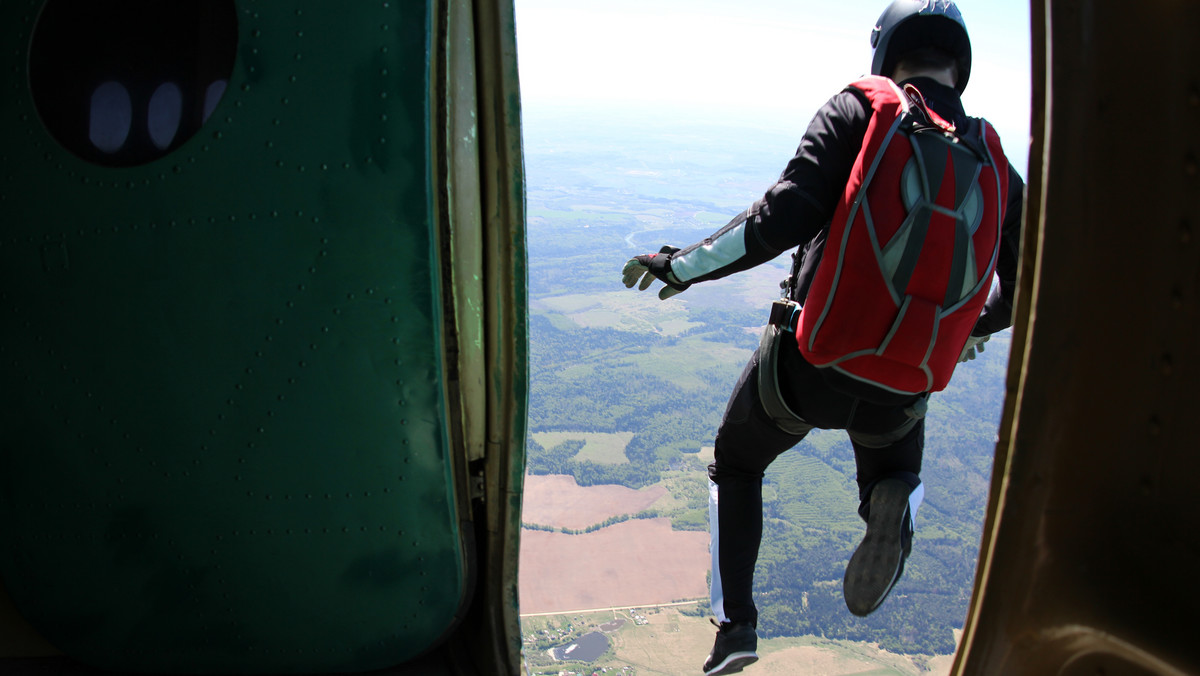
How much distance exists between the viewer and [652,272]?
256cm

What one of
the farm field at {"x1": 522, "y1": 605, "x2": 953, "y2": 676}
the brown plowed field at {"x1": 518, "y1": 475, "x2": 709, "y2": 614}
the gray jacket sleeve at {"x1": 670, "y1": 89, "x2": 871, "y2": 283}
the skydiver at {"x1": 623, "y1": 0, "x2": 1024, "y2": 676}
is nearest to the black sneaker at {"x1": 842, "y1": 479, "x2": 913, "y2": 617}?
the skydiver at {"x1": 623, "y1": 0, "x2": 1024, "y2": 676}

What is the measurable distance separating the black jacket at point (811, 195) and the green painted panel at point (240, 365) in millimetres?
983

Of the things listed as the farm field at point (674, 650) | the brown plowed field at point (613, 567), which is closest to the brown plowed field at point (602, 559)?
the brown plowed field at point (613, 567)

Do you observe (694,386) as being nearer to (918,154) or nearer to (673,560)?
(673,560)

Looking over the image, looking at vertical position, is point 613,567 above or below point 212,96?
below

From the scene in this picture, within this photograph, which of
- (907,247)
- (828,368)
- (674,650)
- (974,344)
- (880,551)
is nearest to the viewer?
(907,247)

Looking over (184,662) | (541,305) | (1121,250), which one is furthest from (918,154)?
(541,305)

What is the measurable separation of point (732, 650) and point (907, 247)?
5.04 feet

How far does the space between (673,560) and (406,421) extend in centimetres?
4486

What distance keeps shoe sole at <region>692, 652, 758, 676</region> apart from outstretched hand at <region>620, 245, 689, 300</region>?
Result: 4.29 feet

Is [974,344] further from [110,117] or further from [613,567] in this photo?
[613,567]

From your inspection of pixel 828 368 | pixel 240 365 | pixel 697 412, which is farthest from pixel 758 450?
pixel 697 412

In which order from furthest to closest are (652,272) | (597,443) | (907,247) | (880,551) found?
(597,443)
(652,272)
(880,551)
(907,247)

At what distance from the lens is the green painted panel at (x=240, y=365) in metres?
1.62
